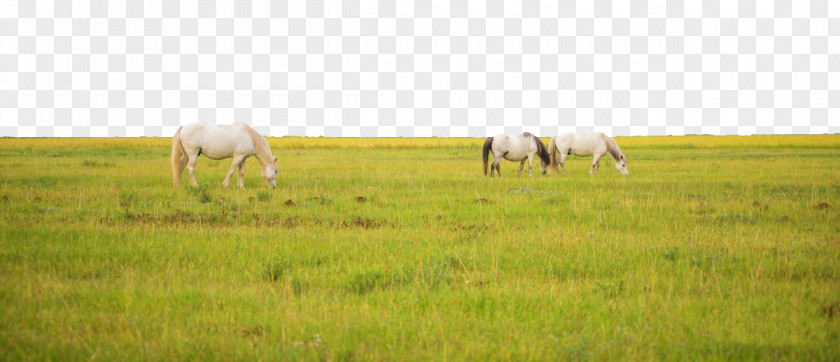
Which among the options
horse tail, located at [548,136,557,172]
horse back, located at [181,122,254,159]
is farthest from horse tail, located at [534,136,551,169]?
horse back, located at [181,122,254,159]

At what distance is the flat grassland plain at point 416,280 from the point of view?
4195 millimetres

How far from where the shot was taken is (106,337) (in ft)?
13.8

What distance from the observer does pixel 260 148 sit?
616 inches

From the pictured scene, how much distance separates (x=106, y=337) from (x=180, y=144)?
39.4 feet

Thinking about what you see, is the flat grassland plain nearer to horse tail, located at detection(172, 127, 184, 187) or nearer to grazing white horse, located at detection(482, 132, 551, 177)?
horse tail, located at detection(172, 127, 184, 187)

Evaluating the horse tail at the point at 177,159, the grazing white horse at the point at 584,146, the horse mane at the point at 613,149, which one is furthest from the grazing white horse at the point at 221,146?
the horse mane at the point at 613,149

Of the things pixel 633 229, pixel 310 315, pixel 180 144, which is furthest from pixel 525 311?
pixel 180 144

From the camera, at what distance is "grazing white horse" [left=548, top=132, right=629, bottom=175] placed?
71.8 feet

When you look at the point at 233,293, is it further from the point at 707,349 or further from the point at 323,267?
the point at 707,349

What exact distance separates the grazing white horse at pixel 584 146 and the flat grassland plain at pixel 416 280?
33.5ft

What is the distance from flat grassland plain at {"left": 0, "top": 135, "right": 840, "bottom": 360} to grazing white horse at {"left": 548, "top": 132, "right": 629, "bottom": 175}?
1020cm

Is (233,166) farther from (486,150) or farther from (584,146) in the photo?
(584,146)

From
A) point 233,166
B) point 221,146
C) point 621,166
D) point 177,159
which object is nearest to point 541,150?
point 621,166

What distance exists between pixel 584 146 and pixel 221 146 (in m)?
13.7
